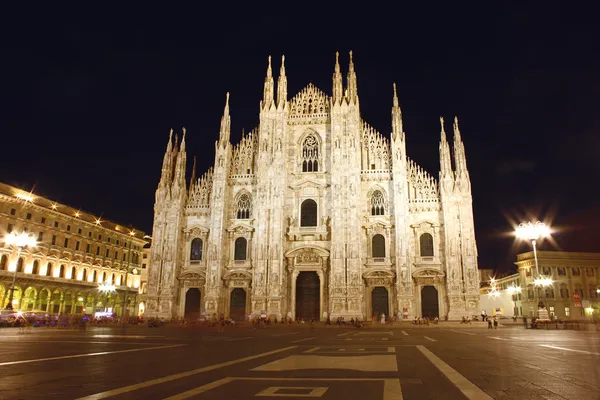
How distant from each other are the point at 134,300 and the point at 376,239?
41011mm

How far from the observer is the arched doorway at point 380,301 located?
41.1 metres

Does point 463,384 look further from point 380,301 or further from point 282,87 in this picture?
point 282,87

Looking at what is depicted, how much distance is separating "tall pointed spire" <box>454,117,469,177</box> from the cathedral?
12 centimetres

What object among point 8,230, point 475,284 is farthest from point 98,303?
point 475,284

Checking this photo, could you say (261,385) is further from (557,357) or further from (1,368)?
(557,357)

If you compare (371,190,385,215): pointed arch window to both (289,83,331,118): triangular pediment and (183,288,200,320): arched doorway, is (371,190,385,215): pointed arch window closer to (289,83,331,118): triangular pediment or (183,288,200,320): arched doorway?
(289,83,331,118): triangular pediment

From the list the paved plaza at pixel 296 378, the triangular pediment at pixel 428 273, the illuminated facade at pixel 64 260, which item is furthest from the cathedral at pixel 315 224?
the paved plaza at pixel 296 378

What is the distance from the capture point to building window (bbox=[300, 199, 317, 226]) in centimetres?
4388

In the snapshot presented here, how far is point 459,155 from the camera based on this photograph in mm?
43062

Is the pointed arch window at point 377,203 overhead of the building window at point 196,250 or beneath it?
overhead

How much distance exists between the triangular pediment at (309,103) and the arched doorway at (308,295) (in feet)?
53.3

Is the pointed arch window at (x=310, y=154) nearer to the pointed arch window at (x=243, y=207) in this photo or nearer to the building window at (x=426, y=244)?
the pointed arch window at (x=243, y=207)

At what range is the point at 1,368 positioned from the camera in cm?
731

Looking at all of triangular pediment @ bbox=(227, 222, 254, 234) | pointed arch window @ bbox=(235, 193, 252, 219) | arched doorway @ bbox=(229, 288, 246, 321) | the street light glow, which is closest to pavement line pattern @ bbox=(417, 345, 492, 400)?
the street light glow
